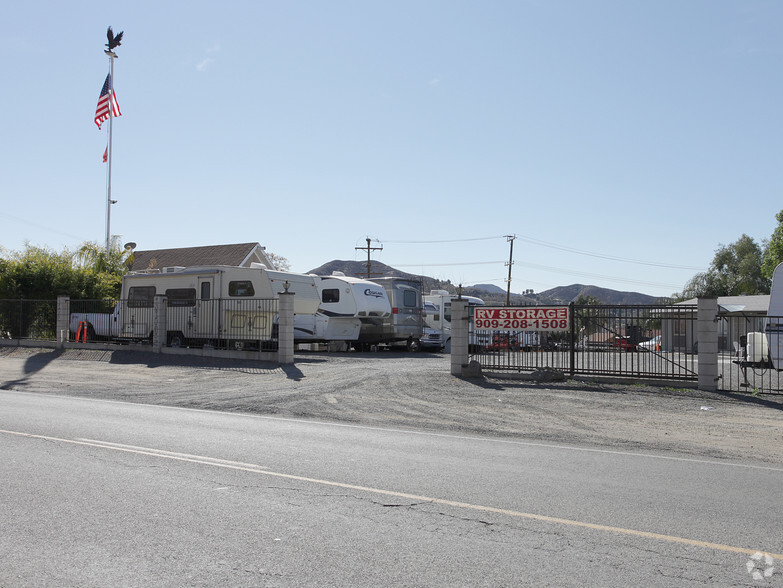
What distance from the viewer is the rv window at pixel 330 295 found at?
91.4ft

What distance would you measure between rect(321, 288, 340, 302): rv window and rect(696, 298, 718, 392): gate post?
51.2 ft

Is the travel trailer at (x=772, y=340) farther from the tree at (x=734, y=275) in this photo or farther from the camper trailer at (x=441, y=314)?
the tree at (x=734, y=275)

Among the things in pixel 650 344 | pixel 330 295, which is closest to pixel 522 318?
pixel 650 344

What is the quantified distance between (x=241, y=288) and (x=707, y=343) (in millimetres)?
15216

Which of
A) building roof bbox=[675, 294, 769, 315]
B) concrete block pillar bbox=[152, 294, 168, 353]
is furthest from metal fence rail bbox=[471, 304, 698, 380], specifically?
building roof bbox=[675, 294, 769, 315]

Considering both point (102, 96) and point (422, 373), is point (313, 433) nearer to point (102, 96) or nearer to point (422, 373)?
point (422, 373)

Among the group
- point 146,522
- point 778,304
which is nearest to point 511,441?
point 146,522

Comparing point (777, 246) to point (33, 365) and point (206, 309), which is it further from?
point (33, 365)

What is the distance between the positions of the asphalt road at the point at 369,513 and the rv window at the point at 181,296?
602 inches

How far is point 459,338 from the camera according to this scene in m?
18.5

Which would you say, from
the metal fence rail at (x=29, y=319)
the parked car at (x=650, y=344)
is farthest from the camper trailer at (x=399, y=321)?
the metal fence rail at (x=29, y=319)

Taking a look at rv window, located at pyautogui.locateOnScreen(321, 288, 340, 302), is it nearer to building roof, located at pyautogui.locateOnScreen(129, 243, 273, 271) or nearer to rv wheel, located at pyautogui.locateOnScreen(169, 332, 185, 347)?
rv wheel, located at pyautogui.locateOnScreen(169, 332, 185, 347)

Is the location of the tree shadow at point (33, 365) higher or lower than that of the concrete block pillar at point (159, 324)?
lower

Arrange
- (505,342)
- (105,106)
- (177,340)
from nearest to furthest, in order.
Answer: (505,342) < (177,340) < (105,106)
